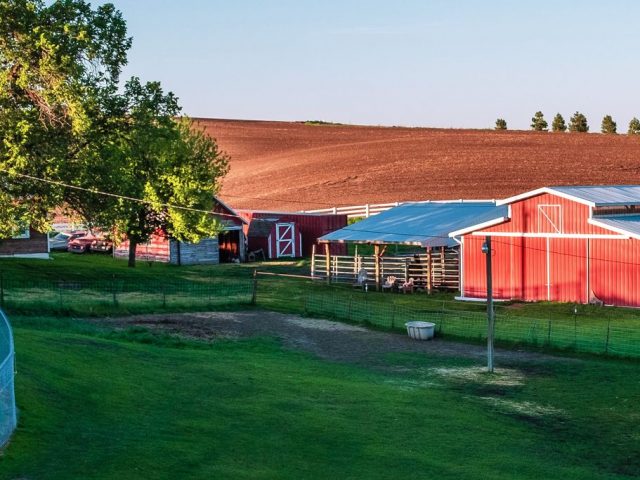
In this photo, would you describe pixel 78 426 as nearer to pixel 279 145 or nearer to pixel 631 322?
pixel 631 322

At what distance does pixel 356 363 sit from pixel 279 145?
114 metres

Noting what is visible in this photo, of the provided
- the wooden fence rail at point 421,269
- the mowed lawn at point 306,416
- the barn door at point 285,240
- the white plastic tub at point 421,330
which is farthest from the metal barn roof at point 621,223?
the barn door at point 285,240

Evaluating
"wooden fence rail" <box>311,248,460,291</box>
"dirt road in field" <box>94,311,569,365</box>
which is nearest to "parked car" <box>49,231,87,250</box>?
"wooden fence rail" <box>311,248,460,291</box>

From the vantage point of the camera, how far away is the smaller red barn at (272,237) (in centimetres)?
7238

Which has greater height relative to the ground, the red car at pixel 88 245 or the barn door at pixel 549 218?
the barn door at pixel 549 218

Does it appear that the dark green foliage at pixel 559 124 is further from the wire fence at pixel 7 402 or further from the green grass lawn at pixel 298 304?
the wire fence at pixel 7 402

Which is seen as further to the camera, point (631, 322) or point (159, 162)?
point (159, 162)

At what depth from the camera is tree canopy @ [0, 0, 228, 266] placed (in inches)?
1759

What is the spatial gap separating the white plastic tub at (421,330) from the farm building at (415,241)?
538 inches

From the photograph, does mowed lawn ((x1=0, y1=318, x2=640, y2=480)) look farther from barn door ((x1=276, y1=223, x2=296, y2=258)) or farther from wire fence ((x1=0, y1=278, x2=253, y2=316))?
barn door ((x1=276, y1=223, x2=296, y2=258))

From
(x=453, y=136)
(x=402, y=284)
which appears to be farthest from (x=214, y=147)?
(x=453, y=136)

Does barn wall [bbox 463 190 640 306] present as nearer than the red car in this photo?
Yes

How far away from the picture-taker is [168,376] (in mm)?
24359

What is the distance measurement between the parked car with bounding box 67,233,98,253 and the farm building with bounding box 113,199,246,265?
2.57 metres
